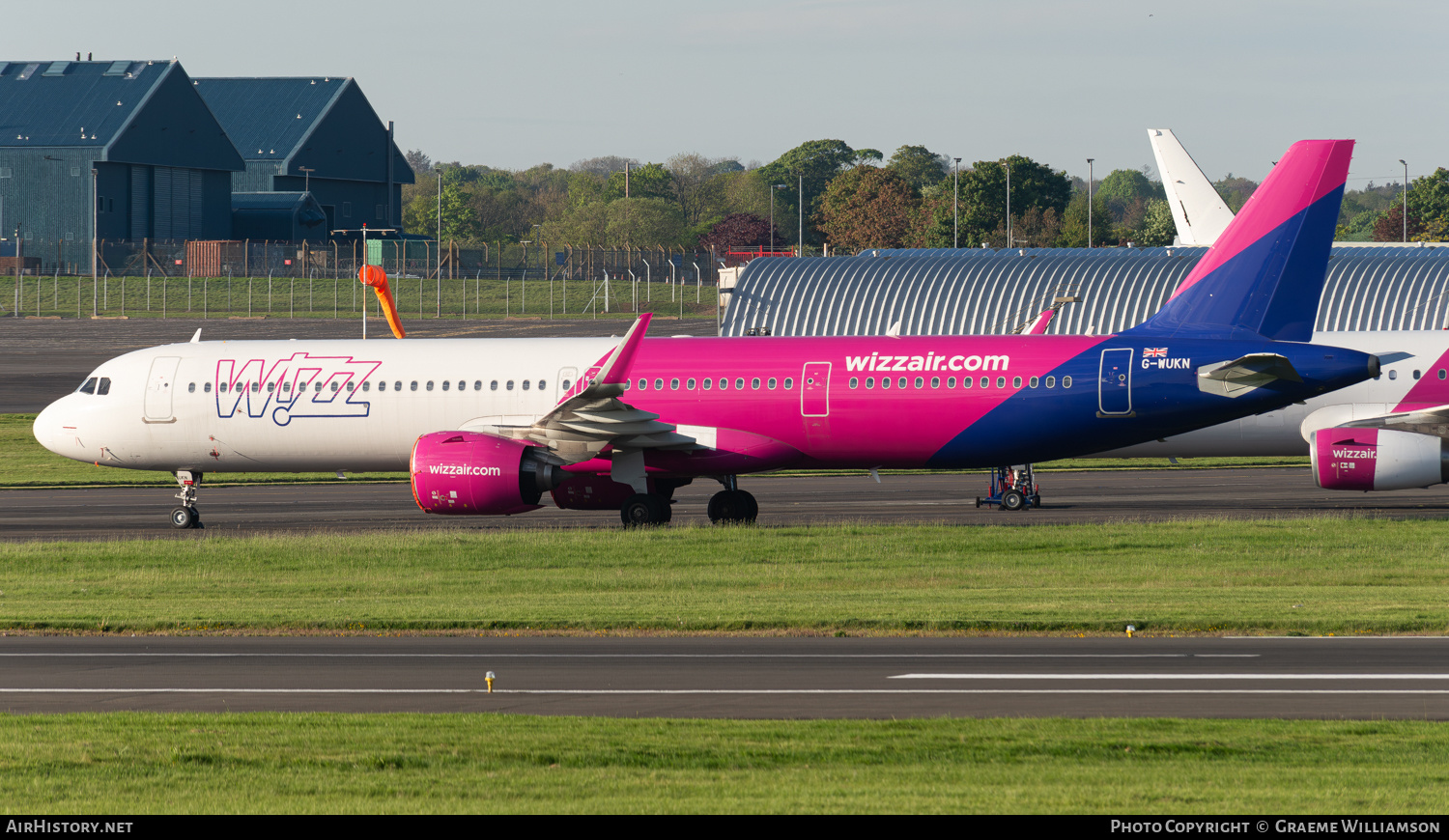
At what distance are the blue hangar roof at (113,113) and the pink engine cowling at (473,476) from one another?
106017 mm

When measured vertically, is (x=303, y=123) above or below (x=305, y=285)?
above

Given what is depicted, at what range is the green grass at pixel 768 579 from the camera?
19.3 m

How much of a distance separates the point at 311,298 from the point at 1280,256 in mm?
92093

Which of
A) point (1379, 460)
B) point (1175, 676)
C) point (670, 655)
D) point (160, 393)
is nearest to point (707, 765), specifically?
point (670, 655)

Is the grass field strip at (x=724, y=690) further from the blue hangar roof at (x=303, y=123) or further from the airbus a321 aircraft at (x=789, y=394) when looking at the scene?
the blue hangar roof at (x=303, y=123)

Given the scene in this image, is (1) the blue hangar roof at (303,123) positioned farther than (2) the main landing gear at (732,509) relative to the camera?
Yes

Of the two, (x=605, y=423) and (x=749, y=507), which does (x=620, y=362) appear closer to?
(x=605, y=423)

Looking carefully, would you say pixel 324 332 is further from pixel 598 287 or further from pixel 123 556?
pixel 123 556

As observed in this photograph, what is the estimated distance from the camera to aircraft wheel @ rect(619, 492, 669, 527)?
98.7 feet

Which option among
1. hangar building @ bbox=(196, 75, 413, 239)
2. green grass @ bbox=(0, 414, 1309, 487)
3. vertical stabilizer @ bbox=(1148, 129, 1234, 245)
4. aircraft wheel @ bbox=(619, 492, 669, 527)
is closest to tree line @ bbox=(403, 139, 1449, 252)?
hangar building @ bbox=(196, 75, 413, 239)

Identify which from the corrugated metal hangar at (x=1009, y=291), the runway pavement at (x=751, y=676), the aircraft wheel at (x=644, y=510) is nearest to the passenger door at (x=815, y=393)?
the aircraft wheel at (x=644, y=510)

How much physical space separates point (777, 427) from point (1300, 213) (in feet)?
34.3

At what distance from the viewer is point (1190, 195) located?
67312 millimetres

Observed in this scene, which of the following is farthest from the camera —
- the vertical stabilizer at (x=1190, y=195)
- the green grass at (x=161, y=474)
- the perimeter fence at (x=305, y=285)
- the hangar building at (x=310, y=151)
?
the hangar building at (x=310, y=151)
